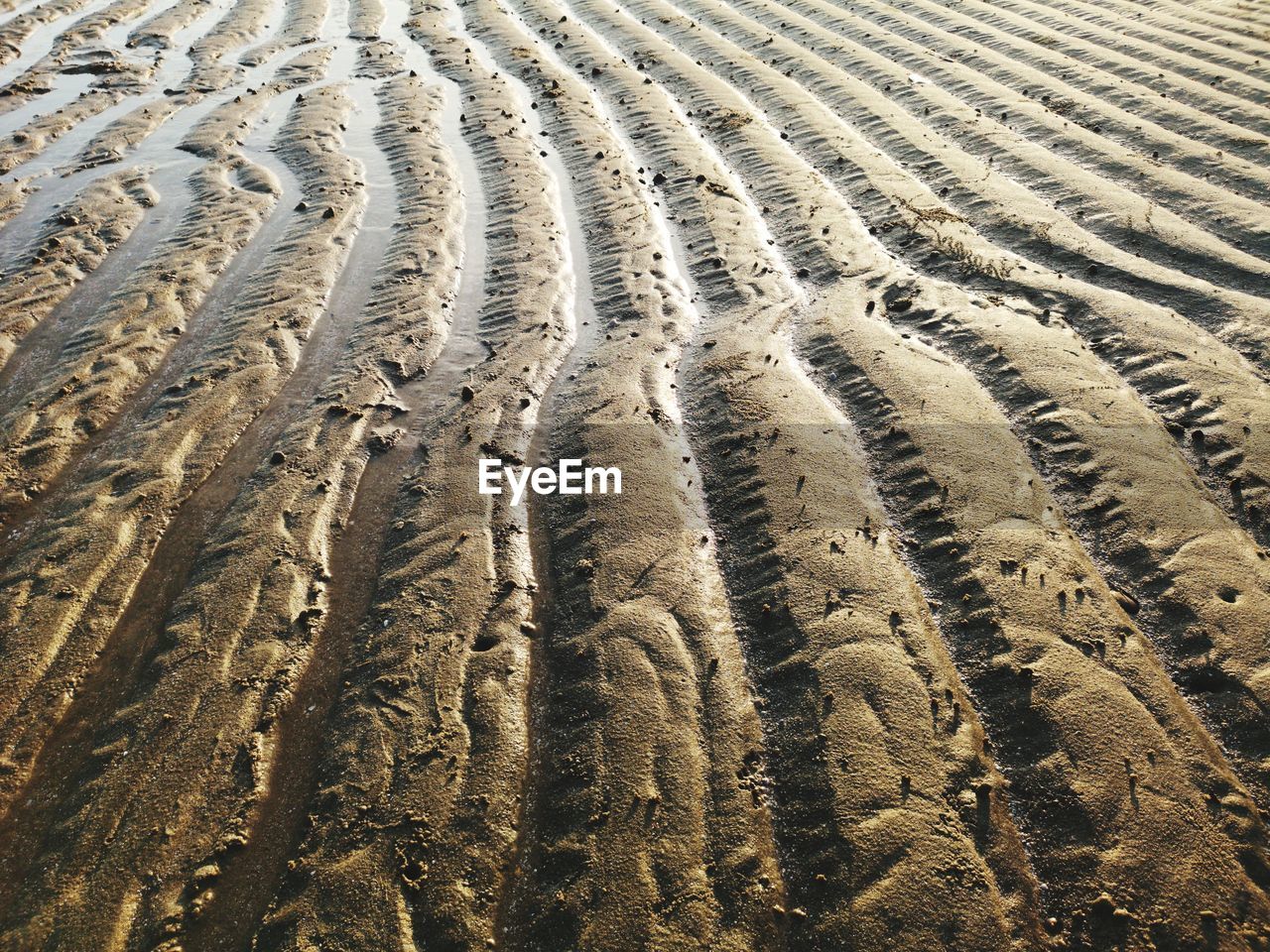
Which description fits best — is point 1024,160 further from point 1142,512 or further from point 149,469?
point 149,469

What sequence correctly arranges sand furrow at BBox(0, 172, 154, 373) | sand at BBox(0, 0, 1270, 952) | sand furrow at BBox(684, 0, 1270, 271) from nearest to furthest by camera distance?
sand at BBox(0, 0, 1270, 952) → sand furrow at BBox(0, 172, 154, 373) → sand furrow at BBox(684, 0, 1270, 271)

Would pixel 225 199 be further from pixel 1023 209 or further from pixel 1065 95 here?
pixel 1065 95

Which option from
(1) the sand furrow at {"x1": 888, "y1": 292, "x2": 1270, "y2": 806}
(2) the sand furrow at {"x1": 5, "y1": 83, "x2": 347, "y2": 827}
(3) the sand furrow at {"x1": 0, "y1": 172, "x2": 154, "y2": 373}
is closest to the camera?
(1) the sand furrow at {"x1": 888, "y1": 292, "x2": 1270, "y2": 806}

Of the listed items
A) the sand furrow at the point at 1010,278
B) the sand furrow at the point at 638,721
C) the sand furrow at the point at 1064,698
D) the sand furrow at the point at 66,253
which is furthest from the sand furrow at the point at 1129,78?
the sand furrow at the point at 66,253

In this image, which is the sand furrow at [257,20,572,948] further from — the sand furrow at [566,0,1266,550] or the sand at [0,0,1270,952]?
the sand furrow at [566,0,1266,550]

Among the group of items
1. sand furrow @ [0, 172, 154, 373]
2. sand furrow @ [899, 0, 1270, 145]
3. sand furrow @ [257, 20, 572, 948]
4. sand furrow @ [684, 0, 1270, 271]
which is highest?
sand furrow @ [899, 0, 1270, 145]

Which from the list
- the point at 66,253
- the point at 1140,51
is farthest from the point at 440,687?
the point at 1140,51

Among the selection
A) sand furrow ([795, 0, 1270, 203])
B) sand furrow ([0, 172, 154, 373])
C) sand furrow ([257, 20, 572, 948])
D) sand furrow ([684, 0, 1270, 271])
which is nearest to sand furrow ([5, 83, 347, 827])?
sand furrow ([257, 20, 572, 948])

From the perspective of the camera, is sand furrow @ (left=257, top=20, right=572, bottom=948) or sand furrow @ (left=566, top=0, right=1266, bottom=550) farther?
sand furrow @ (left=566, top=0, right=1266, bottom=550)

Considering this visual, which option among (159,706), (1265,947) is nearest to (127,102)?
(159,706)
